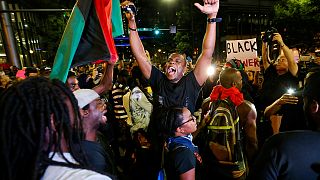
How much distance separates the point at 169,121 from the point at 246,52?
6304 mm

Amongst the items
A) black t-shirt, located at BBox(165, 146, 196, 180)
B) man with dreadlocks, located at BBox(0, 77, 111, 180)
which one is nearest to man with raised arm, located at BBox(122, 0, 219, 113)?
black t-shirt, located at BBox(165, 146, 196, 180)

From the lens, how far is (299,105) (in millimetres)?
3613

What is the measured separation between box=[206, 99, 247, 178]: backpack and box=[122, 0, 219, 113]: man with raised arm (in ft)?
1.17

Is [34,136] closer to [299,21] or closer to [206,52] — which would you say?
[206,52]

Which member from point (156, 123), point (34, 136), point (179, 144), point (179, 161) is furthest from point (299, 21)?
point (34, 136)

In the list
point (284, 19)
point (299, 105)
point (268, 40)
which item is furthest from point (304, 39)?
point (299, 105)

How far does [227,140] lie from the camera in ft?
10.6

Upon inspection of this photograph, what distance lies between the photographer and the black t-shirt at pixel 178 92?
341 cm

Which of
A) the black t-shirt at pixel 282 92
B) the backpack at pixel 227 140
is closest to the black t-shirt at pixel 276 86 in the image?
the black t-shirt at pixel 282 92

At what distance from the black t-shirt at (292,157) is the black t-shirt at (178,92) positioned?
1.76 m

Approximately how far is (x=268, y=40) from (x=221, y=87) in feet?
7.08

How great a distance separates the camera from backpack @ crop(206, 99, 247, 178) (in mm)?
3238

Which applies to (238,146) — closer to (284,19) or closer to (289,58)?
(289,58)

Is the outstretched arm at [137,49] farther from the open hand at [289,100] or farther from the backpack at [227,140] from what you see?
the open hand at [289,100]
